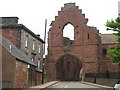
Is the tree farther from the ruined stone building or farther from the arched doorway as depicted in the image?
the arched doorway

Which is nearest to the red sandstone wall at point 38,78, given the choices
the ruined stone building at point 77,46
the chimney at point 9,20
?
the chimney at point 9,20

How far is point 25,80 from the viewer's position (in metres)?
27.4

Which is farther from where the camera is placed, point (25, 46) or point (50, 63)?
point (50, 63)

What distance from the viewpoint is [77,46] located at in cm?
6100

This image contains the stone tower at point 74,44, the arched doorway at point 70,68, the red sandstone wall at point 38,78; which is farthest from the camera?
the arched doorway at point 70,68

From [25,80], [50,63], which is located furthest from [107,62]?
[25,80]

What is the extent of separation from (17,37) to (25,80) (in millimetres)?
9573

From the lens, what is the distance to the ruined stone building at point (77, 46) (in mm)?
59250

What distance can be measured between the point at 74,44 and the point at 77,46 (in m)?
0.83

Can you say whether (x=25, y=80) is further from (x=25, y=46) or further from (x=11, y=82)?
(x=25, y=46)

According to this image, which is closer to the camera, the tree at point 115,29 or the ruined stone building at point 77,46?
the tree at point 115,29

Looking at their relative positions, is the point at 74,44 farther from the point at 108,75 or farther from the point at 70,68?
the point at 108,75

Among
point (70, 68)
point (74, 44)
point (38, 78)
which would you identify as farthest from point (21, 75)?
point (70, 68)

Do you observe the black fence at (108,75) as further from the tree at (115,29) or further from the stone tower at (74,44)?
the tree at (115,29)
